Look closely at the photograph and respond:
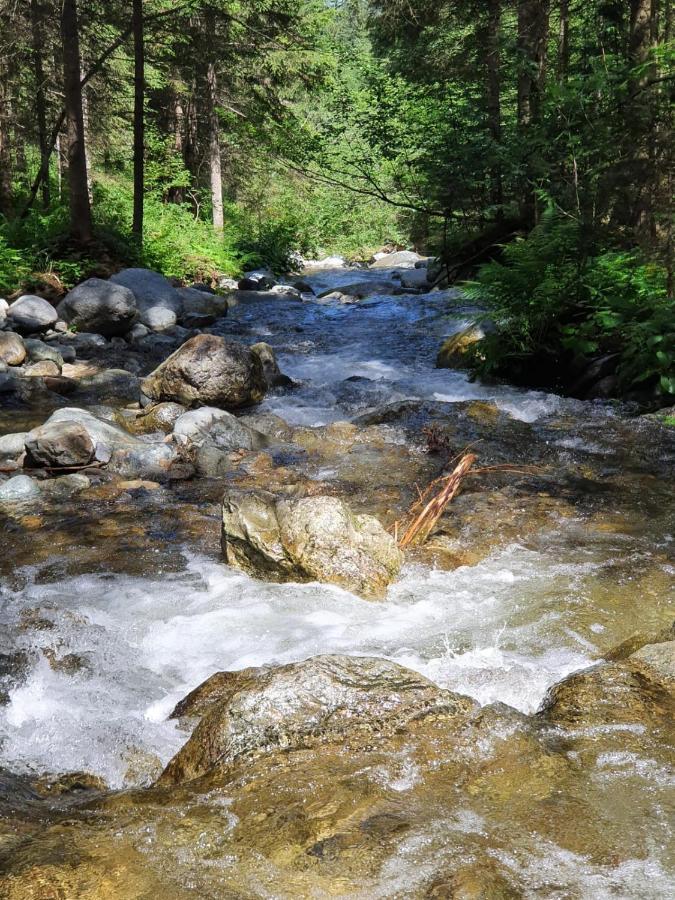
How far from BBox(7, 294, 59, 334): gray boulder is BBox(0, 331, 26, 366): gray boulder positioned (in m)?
1.28

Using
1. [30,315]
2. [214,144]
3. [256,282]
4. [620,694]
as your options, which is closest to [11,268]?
[30,315]

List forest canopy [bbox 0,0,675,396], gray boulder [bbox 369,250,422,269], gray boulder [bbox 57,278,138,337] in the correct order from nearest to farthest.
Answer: forest canopy [bbox 0,0,675,396] → gray boulder [bbox 57,278,138,337] → gray boulder [bbox 369,250,422,269]

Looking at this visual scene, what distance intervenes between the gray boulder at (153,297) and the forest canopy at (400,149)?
1.15 m

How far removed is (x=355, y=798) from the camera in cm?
267

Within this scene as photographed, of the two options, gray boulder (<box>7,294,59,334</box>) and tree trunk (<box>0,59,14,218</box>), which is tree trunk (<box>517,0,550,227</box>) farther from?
tree trunk (<box>0,59,14,218</box>)

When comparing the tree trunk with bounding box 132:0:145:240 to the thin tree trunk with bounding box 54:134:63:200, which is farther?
the thin tree trunk with bounding box 54:134:63:200

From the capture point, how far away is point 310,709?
3145mm

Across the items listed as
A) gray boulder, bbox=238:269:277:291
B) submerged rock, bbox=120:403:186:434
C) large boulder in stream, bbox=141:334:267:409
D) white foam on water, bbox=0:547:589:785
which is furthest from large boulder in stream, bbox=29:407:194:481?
gray boulder, bbox=238:269:277:291

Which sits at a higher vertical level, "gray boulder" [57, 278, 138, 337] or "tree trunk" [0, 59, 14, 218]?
"tree trunk" [0, 59, 14, 218]

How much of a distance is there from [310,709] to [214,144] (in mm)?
22736

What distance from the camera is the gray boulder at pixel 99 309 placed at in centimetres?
1277

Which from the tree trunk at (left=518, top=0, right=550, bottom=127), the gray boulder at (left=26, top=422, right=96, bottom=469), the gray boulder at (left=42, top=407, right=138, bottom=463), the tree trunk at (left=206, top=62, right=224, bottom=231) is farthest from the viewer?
the tree trunk at (left=206, top=62, right=224, bottom=231)

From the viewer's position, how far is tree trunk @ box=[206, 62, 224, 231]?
21.9m

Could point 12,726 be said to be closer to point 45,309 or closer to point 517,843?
point 517,843
